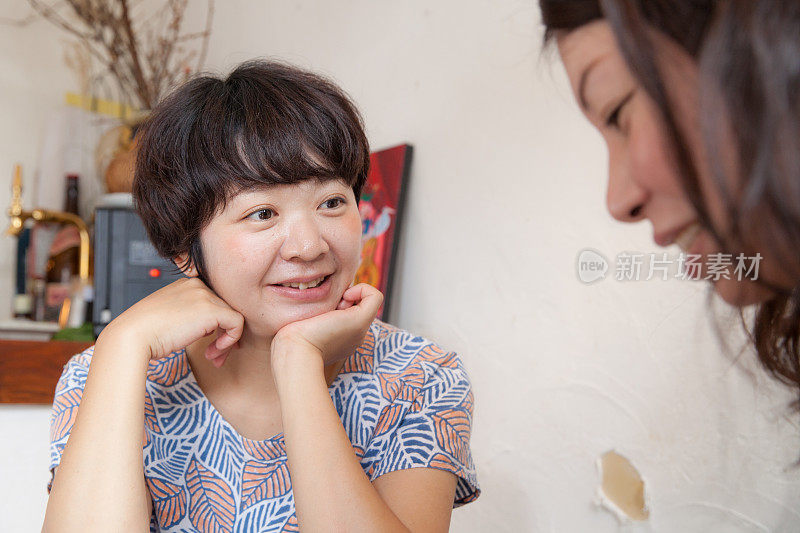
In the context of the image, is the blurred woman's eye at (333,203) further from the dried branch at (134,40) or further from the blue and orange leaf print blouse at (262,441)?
the dried branch at (134,40)

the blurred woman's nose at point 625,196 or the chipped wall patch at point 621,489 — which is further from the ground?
the blurred woman's nose at point 625,196

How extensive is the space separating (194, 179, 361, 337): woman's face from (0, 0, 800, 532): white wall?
329mm

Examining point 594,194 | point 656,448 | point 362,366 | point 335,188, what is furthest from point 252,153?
point 656,448

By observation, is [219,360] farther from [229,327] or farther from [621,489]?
[621,489]

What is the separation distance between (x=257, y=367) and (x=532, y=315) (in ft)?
1.61

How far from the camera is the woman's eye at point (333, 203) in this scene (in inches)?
33.9

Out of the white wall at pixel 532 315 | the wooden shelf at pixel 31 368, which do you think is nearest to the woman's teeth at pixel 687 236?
the white wall at pixel 532 315

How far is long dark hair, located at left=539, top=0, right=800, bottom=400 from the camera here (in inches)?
13.5

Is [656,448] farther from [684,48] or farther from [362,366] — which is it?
[684,48]

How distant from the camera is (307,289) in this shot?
0.87m

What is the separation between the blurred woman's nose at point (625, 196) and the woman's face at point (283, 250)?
1.39ft

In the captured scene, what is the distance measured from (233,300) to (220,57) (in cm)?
165

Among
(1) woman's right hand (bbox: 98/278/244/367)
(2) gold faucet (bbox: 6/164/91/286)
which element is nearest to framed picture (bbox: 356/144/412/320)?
(1) woman's right hand (bbox: 98/278/244/367)

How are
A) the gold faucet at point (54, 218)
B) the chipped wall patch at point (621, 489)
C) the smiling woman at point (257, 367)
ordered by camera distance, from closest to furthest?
the smiling woman at point (257, 367), the chipped wall patch at point (621, 489), the gold faucet at point (54, 218)
